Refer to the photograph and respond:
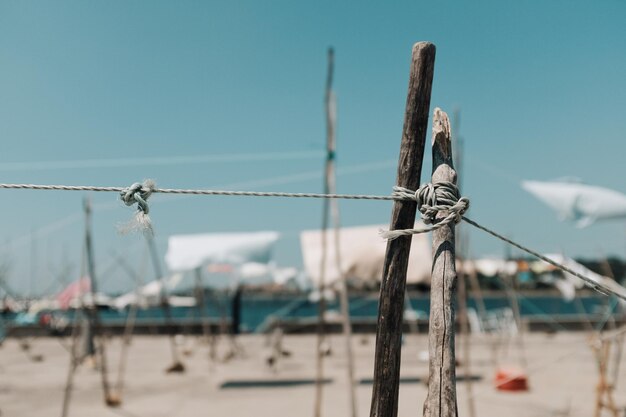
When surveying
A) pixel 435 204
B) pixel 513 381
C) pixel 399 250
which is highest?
pixel 435 204

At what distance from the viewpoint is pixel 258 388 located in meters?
11.1

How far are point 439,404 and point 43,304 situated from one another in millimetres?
26495

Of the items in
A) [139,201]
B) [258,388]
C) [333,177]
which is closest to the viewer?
[139,201]

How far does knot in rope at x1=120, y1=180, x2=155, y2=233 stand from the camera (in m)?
2.63

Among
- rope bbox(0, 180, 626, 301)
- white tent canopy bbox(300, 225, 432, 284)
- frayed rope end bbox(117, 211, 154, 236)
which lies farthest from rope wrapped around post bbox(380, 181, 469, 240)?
white tent canopy bbox(300, 225, 432, 284)

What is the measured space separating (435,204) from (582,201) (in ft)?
15.3

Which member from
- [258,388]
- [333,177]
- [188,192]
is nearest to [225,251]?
[258,388]

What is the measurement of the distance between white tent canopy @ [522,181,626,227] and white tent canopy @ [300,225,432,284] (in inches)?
210

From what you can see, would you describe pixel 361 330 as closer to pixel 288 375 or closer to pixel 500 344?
pixel 500 344

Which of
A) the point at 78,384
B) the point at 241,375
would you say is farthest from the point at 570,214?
the point at 78,384

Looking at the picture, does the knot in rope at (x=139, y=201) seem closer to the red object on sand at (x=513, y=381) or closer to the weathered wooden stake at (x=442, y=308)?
the weathered wooden stake at (x=442, y=308)

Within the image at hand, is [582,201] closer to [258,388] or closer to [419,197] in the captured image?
[419,197]

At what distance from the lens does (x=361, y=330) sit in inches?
827

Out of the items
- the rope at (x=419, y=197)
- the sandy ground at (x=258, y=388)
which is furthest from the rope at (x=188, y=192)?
the sandy ground at (x=258, y=388)
